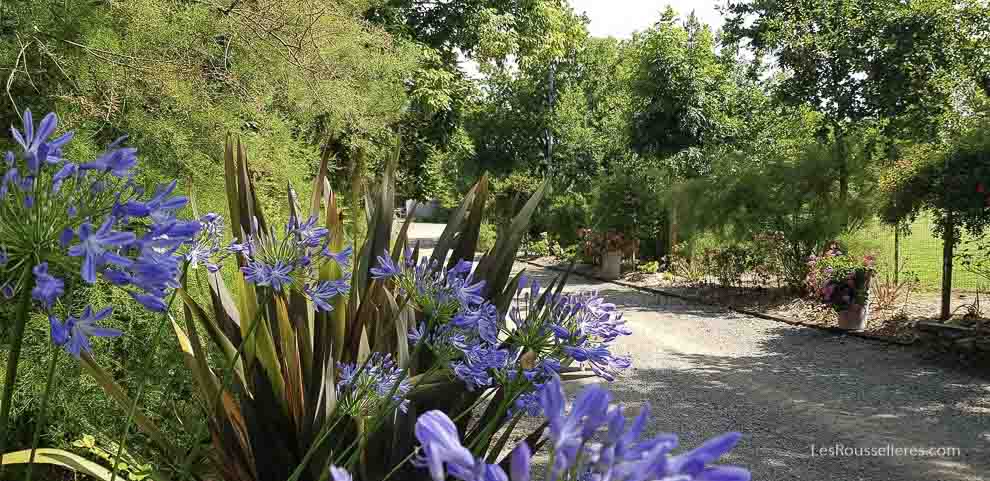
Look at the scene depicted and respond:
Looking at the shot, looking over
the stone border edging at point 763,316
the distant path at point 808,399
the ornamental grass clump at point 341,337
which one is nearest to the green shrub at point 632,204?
the stone border edging at point 763,316

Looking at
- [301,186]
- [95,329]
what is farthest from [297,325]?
[301,186]

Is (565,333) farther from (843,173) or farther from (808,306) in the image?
(843,173)

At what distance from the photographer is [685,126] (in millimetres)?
11547

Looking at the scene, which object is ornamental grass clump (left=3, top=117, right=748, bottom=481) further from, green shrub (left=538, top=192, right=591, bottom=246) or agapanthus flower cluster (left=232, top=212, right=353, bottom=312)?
green shrub (left=538, top=192, right=591, bottom=246)

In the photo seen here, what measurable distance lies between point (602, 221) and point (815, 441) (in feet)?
30.7

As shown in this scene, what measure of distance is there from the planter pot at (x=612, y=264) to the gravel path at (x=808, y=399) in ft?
16.9

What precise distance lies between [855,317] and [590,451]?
7.60 meters

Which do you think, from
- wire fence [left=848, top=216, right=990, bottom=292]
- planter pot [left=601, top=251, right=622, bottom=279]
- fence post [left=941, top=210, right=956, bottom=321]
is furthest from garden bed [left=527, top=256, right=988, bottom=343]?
planter pot [left=601, top=251, right=622, bottom=279]

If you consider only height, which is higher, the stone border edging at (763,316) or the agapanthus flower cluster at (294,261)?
the agapanthus flower cluster at (294,261)

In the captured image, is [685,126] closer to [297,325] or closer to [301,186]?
[301,186]

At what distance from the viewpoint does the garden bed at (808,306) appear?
6.71 m

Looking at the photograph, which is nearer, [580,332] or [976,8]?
[580,332]

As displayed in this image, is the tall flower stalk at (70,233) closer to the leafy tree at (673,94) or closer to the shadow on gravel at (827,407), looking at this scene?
the shadow on gravel at (827,407)

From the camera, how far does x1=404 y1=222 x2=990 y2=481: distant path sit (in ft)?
11.9
